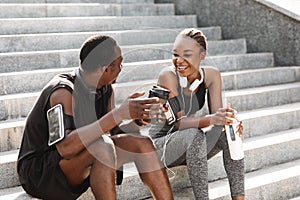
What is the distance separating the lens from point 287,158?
4641 millimetres

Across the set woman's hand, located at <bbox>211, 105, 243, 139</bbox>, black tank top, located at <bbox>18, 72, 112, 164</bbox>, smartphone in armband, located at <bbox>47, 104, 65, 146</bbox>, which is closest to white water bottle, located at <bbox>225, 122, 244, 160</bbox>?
woman's hand, located at <bbox>211, 105, 243, 139</bbox>

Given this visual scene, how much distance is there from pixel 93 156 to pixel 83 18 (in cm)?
316

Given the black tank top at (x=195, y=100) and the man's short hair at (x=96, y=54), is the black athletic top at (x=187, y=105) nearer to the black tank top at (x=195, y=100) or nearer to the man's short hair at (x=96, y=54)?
the black tank top at (x=195, y=100)

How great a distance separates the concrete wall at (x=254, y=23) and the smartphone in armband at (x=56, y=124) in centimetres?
405

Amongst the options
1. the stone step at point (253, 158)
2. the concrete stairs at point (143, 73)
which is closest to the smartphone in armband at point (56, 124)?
the concrete stairs at point (143, 73)

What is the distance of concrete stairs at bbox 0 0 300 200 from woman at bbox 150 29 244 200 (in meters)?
0.22

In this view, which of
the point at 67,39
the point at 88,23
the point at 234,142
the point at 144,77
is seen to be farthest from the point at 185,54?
the point at 88,23

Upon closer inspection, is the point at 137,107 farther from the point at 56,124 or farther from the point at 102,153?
the point at 56,124

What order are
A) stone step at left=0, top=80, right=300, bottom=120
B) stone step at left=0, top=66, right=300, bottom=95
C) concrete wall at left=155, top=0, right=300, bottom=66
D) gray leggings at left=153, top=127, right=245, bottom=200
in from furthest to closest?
concrete wall at left=155, top=0, right=300, bottom=66 → stone step at left=0, top=66, right=300, bottom=95 → stone step at left=0, top=80, right=300, bottom=120 → gray leggings at left=153, top=127, right=245, bottom=200

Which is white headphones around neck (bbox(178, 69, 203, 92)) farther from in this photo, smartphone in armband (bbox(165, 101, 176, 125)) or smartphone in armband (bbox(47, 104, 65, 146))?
smartphone in armband (bbox(47, 104, 65, 146))

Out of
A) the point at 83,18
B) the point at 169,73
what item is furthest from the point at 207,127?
the point at 83,18

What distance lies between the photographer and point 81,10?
6.13 m

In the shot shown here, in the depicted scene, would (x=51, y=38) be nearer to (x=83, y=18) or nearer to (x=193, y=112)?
(x=83, y=18)

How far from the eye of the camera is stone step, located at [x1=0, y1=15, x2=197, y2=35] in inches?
211
